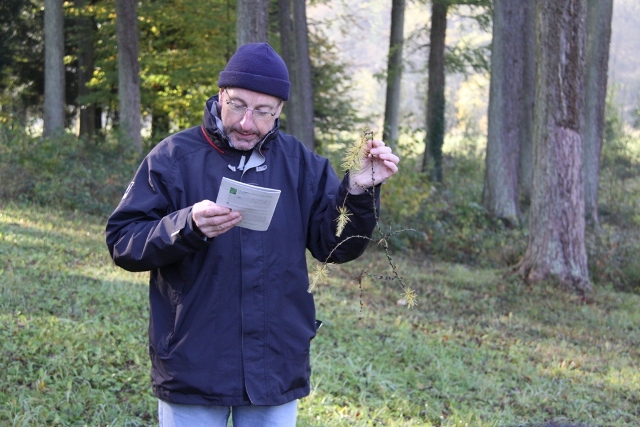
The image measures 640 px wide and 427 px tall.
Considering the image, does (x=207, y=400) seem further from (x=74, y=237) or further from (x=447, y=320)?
(x=74, y=237)

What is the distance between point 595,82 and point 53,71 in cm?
1361

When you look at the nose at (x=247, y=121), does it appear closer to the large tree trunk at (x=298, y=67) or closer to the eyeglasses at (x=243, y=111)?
the eyeglasses at (x=243, y=111)

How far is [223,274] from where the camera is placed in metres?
2.83

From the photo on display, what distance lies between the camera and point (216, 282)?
283 centimetres

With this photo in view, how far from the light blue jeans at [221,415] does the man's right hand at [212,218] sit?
2.41ft

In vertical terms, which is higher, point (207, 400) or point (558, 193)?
point (558, 193)

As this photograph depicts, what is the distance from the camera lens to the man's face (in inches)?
114

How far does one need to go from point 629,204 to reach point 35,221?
50.3 feet

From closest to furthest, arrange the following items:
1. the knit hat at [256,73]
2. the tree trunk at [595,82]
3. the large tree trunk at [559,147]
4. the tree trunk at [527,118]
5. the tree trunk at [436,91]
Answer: the knit hat at [256,73] → the large tree trunk at [559,147] → the tree trunk at [595,82] → the tree trunk at [527,118] → the tree trunk at [436,91]

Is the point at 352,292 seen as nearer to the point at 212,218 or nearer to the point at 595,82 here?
the point at 212,218

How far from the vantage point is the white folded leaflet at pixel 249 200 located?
8.64 feet

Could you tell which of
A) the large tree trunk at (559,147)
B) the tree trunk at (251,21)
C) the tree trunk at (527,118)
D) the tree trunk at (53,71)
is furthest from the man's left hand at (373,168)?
the tree trunk at (527,118)

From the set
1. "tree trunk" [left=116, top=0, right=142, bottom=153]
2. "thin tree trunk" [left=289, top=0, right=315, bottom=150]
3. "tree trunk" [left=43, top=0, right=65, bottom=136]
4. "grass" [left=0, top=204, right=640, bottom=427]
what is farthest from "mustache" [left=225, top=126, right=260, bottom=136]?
"tree trunk" [left=43, top=0, right=65, bottom=136]

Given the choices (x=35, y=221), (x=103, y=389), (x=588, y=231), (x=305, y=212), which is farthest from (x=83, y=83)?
(x=305, y=212)
